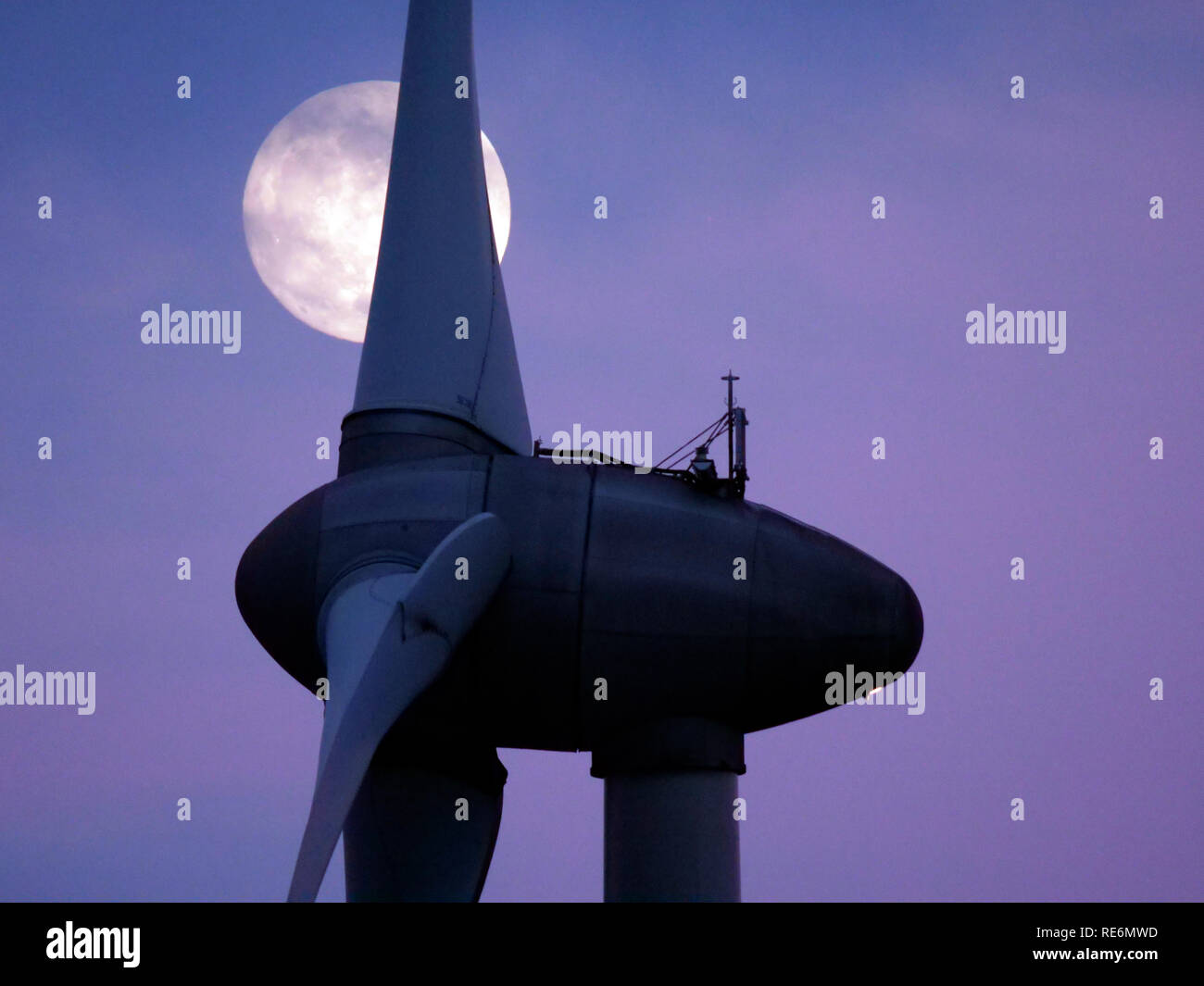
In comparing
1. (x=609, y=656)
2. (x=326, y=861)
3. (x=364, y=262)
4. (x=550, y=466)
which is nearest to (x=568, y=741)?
(x=609, y=656)

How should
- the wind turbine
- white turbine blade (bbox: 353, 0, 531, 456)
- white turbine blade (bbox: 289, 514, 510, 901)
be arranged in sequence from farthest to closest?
1. white turbine blade (bbox: 353, 0, 531, 456)
2. the wind turbine
3. white turbine blade (bbox: 289, 514, 510, 901)

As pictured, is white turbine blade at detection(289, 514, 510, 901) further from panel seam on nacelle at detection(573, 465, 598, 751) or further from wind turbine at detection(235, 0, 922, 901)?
panel seam on nacelle at detection(573, 465, 598, 751)

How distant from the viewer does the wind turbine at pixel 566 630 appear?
27875 mm

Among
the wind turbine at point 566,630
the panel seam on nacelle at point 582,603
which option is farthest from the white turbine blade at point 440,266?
the panel seam on nacelle at point 582,603

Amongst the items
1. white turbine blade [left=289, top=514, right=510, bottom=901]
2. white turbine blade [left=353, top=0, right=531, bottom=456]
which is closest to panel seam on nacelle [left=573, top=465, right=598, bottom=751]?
white turbine blade [left=289, top=514, right=510, bottom=901]

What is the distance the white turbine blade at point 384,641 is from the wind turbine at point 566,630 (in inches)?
1.6

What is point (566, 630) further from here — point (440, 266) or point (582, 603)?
point (440, 266)

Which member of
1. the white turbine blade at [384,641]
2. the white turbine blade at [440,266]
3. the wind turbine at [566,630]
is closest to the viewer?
the white turbine blade at [384,641]

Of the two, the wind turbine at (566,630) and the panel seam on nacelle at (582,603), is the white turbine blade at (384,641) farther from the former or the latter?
the panel seam on nacelle at (582,603)

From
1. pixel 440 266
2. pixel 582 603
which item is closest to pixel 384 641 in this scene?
pixel 582 603

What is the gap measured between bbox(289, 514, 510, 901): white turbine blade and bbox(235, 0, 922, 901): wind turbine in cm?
4

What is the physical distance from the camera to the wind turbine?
27875 millimetres

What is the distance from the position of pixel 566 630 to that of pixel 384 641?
2.98m
